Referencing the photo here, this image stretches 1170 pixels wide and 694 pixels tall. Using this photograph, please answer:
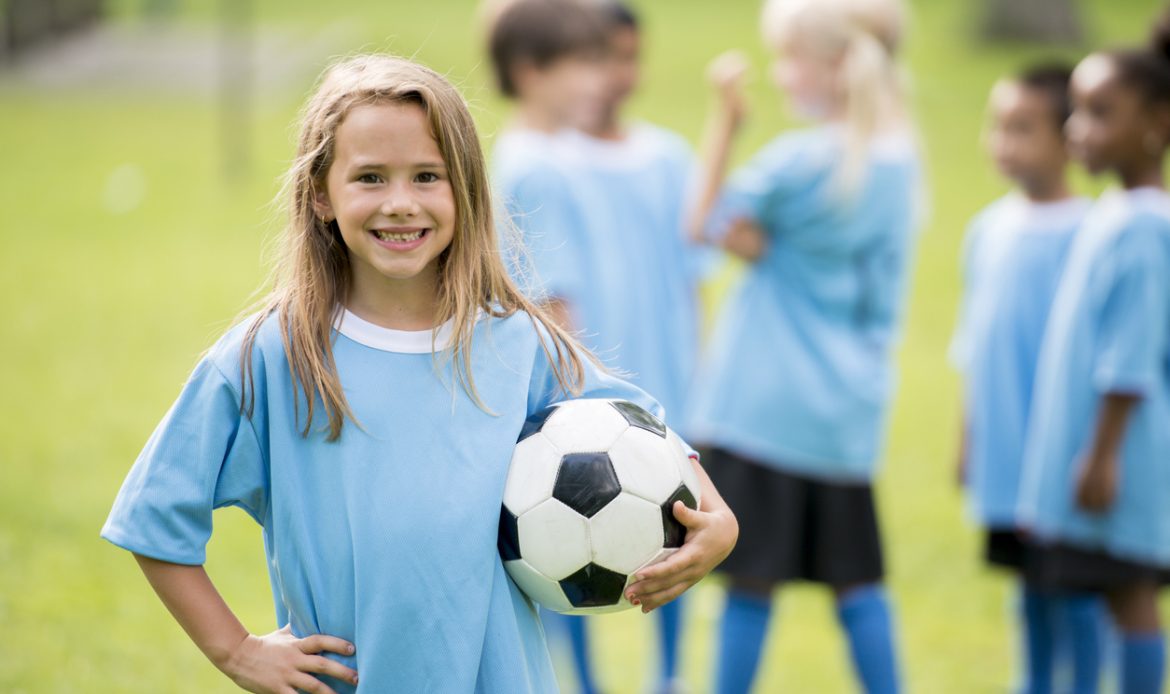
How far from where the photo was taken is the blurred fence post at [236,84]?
48.4ft

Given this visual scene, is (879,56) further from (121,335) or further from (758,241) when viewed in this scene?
(121,335)

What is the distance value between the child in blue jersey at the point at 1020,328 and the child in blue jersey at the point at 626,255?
940 mm

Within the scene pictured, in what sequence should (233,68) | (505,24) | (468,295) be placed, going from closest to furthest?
1. (468,295)
2. (505,24)
3. (233,68)

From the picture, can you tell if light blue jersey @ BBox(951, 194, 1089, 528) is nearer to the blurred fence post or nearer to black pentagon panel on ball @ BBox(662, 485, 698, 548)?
black pentagon panel on ball @ BBox(662, 485, 698, 548)

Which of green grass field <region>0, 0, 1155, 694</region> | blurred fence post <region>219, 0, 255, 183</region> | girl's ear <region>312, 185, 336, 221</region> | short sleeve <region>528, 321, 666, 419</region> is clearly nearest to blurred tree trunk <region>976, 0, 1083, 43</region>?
green grass field <region>0, 0, 1155, 694</region>

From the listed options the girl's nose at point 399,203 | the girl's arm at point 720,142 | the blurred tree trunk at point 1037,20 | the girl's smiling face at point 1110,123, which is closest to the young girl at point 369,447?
the girl's nose at point 399,203

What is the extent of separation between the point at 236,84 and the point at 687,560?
16.5 meters

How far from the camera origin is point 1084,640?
4160 mm

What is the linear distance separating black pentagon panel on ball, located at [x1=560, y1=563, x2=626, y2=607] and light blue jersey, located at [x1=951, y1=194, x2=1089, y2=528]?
2.35 meters

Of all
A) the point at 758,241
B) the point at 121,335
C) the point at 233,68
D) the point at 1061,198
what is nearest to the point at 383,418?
the point at 758,241

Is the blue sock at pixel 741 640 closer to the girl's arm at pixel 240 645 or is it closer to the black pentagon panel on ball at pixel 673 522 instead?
the black pentagon panel on ball at pixel 673 522

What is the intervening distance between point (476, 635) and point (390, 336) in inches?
20.0

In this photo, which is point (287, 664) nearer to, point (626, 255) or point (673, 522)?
point (673, 522)

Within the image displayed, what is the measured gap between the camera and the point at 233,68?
18.6 meters
